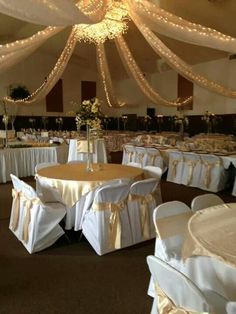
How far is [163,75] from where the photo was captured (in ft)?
44.8

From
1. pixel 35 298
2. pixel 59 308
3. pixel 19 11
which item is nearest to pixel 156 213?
pixel 59 308

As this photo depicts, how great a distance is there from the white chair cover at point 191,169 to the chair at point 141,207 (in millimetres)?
2917

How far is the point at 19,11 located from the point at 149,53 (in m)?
9.31

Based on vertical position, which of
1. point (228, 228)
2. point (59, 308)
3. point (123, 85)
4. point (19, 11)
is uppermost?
point (123, 85)

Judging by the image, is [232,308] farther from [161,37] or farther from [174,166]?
[161,37]

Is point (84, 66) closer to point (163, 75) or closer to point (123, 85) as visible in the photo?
point (123, 85)

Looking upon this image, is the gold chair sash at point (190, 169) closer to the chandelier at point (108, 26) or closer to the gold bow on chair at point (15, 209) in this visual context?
the chandelier at point (108, 26)

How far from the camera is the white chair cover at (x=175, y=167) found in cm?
678

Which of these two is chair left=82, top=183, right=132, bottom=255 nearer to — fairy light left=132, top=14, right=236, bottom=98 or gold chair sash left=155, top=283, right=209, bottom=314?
gold chair sash left=155, top=283, right=209, bottom=314

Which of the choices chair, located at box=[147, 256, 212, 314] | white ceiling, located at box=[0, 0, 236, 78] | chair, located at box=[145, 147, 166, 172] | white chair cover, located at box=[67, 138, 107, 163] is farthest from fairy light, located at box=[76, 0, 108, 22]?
white chair cover, located at box=[67, 138, 107, 163]

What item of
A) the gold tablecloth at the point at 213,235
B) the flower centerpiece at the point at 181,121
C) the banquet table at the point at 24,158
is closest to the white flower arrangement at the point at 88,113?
the gold tablecloth at the point at 213,235

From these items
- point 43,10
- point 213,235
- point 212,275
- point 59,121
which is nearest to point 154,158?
point 43,10

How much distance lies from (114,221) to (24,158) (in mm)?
4718

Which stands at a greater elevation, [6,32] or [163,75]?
[6,32]
